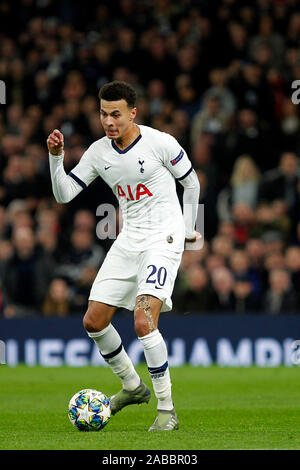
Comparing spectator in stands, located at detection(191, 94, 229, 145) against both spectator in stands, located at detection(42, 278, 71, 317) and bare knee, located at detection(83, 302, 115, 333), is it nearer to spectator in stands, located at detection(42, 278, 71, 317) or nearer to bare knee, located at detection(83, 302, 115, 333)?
spectator in stands, located at detection(42, 278, 71, 317)

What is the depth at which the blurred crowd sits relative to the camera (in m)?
14.6

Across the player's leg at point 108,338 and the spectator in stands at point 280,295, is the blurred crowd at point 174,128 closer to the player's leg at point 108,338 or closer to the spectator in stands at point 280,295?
the spectator in stands at point 280,295

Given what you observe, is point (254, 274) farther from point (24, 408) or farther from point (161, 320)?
point (24, 408)

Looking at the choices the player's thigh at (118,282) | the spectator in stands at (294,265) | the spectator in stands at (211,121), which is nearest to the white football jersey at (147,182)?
the player's thigh at (118,282)

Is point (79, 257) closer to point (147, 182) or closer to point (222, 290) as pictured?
point (222, 290)

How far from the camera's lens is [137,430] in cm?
774

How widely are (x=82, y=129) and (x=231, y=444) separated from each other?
411 inches

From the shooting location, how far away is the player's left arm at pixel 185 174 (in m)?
8.16

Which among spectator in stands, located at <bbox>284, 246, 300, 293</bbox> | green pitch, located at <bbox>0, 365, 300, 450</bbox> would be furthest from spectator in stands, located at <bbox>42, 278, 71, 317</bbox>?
spectator in stands, located at <bbox>284, 246, 300, 293</bbox>

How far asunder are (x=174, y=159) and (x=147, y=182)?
0.28 metres

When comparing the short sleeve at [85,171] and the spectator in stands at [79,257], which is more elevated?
the short sleeve at [85,171]

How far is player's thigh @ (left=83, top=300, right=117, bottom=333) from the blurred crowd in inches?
243

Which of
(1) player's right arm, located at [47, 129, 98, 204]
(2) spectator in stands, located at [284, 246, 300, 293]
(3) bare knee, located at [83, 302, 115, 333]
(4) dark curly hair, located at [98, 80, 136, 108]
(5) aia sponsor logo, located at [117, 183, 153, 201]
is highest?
(4) dark curly hair, located at [98, 80, 136, 108]

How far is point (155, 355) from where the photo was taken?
7695mm
